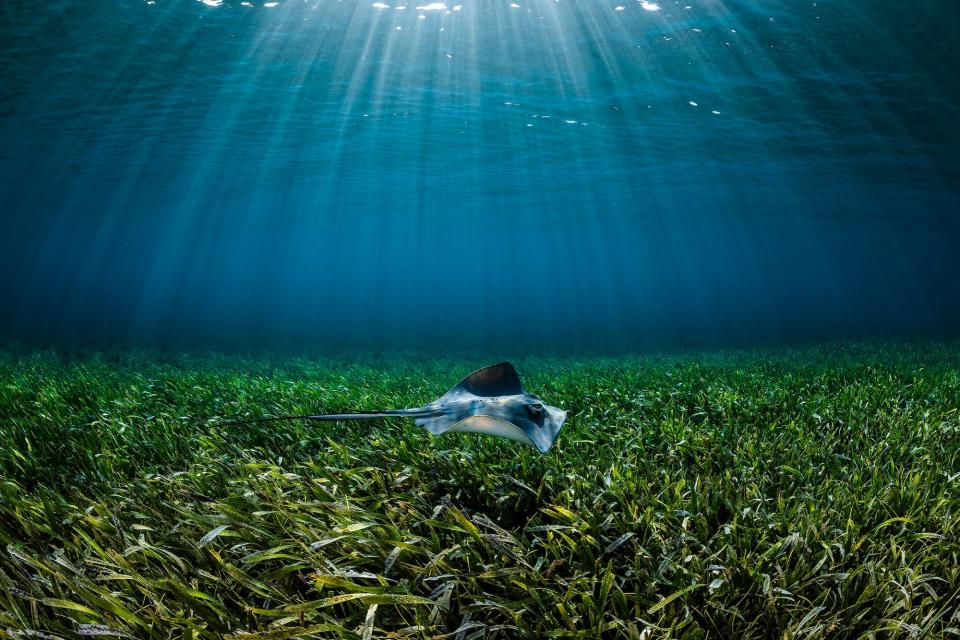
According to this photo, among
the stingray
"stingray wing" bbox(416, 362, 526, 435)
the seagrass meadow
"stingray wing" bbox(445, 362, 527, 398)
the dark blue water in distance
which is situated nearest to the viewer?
the seagrass meadow

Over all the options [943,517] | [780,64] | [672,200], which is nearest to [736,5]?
[780,64]

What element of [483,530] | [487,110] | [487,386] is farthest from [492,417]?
[487,110]

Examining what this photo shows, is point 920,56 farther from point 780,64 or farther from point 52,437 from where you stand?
point 52,437

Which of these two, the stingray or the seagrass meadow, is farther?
the stingray

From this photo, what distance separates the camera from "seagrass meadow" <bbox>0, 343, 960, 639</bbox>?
7.26 feet

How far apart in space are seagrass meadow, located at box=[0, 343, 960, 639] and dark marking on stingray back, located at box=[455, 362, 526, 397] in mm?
461

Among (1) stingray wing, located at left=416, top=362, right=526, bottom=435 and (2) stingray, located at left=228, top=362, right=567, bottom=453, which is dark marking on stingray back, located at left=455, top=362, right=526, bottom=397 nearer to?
(1) stingray wing, located at left=416, top=362, right=526, bottom=435

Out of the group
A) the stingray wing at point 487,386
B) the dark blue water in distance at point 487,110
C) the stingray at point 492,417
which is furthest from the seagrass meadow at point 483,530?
the dark blue water in distance at point 487,110

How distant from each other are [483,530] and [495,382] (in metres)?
1.65

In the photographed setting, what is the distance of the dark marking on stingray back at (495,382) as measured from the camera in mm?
4398

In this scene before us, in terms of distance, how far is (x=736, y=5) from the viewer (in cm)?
1201

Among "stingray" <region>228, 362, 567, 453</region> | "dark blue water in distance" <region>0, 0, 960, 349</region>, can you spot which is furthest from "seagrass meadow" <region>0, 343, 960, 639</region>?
"dark blue water in distance" <region>0, 0, 960, 349</region>

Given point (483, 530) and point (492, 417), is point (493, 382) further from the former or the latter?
point (483, 530)

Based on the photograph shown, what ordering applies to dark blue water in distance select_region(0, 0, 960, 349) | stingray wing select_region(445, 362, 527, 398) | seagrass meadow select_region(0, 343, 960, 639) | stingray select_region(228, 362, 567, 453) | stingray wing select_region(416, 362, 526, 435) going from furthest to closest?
dark blue water in distance select_region(0, 0, 960, 349)
stingray wing select_region(445, 362, 527, 398)
stingray wing select_region(416, 362, 526, 435)
stingray select_region(228, 362, 567, 453)
seagrass meadow select_region(0, 343, 960, 639)
